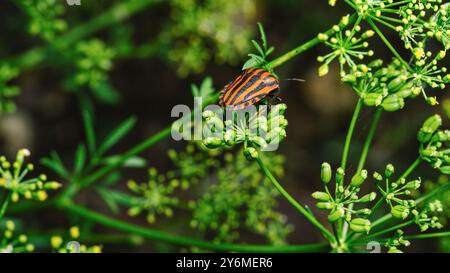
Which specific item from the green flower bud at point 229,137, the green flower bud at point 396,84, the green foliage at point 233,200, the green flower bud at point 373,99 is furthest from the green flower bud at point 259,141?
the green foliage at point 233,200

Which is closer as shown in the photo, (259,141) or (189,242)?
(259,141)

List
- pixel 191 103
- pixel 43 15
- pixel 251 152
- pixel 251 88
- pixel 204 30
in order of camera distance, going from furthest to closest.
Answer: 1. pixel 191 103
2. pixel 204 30
3. pixel 43 15
4. pixel 251 88
5. pixel 251 152

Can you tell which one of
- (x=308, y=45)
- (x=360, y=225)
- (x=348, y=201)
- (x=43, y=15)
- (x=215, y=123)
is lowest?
(x=360, y=225)

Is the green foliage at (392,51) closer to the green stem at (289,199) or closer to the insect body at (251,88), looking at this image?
the insect body at (251,88)

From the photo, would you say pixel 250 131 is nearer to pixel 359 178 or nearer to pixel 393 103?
pixel 359 178

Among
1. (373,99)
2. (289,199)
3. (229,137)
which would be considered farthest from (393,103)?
(229,137)
